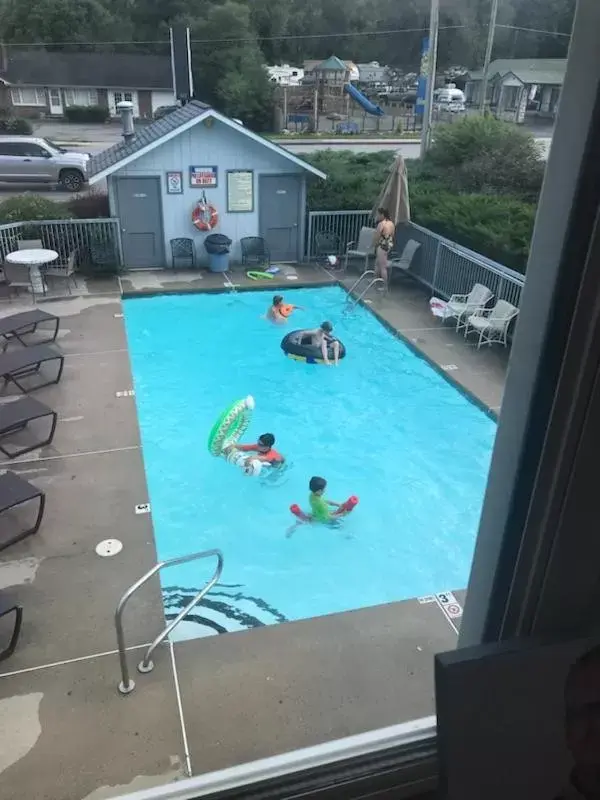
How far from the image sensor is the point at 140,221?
12.3 metres

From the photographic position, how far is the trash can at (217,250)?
40.8 feet

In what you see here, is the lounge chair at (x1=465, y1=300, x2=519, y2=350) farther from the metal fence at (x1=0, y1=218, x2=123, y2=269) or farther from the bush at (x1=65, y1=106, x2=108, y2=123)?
the bush at (x1=65, y1=106, x2=108, y2=123)

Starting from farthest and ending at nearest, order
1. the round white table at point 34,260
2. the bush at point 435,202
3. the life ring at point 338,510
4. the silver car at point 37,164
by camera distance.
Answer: the silver car at point 37,164, the round white table at point 34,260, the bush at point 435,202, the life ring at point 338,510

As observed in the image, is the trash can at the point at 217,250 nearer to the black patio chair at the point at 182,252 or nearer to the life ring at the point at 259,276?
the black patio chair at the point at 182,252

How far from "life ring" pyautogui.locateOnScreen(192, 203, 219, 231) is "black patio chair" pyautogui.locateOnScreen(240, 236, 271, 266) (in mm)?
751

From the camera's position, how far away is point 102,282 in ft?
38.9

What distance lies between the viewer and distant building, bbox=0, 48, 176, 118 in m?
27.0

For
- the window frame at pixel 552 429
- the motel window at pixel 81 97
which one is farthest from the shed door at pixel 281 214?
the motel window at pixel 81 97

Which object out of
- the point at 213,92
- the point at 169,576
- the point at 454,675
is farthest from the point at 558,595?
the point at 213,92

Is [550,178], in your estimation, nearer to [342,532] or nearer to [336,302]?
[342,532]

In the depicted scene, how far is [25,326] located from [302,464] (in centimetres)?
421

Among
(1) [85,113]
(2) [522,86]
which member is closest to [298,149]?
(1) [85,113]

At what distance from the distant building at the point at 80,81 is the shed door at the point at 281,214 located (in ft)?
53.0

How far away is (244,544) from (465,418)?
3.46m
